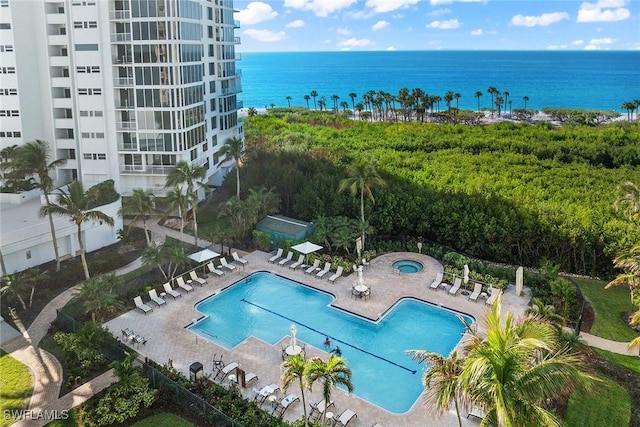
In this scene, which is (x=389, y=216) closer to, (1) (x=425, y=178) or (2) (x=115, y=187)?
(1) (x=425, y=178)

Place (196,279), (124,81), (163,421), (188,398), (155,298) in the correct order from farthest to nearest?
(124,81) < (196,279) < (155,298) < (188,398) < (163,421)

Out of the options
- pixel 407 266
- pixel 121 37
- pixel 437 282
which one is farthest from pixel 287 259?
pixel 121 37

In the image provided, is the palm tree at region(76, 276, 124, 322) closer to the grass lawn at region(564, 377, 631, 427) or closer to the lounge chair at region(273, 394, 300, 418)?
the lounge chair at region(273, 394, 300, 418)

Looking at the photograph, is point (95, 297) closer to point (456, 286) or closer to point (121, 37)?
point (456, 286)

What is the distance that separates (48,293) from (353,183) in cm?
1801

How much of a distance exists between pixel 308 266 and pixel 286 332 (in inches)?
279

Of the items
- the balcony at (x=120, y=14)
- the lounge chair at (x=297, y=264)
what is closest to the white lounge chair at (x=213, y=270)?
the lounge chair at (x=297, y=264)

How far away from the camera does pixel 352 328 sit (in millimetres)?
24953

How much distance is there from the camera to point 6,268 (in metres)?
28.7

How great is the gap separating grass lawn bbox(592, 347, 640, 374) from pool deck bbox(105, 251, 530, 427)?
4.30 m

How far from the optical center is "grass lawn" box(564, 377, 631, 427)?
1770 centimetres

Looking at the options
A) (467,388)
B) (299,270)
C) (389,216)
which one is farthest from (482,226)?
(467,388)

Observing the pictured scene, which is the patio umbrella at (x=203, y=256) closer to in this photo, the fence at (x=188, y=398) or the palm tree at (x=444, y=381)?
the fence at (x=188, y=398)

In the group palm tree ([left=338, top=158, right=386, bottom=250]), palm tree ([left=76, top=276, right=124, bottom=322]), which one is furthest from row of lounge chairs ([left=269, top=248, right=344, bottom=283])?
palm tree ([left=76, top=276, right=124, bottom=322])
